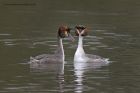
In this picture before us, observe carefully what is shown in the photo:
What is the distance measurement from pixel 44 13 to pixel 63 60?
12.5 meters

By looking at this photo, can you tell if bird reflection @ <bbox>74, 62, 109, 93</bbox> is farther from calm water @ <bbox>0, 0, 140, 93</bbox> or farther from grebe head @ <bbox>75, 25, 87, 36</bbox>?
grebe head @ <bbox>75, 25, 87, 36</bbox>

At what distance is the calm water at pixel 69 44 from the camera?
22938mm

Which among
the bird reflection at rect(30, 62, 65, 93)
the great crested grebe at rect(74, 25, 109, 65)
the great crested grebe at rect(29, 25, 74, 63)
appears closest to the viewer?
the bird reflection at rect(30, 62, 65, 93)

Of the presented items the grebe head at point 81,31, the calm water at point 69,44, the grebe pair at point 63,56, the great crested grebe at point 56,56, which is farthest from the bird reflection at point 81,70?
the grebe head at point 81,31

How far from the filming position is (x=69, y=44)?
100ft

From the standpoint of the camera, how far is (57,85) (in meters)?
22.8

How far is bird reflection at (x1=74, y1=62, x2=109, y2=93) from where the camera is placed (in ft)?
73.7

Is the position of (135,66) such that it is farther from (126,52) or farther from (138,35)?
(138,35)

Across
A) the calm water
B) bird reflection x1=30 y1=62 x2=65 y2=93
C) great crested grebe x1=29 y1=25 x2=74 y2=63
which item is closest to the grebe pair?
great crested grebe x1=29 y1=25 x2=74 y2=63

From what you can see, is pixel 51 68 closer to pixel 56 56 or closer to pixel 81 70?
pixel 56 56

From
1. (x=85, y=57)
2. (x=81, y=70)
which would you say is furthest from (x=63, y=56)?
(x=81, y=70)

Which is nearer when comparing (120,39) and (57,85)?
(57,85)

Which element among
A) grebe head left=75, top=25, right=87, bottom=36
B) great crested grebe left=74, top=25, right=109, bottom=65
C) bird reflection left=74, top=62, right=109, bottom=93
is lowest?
bird reflection left=74, top=62, right=109, bottom=93

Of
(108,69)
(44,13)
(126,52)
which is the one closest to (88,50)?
(126,52)
